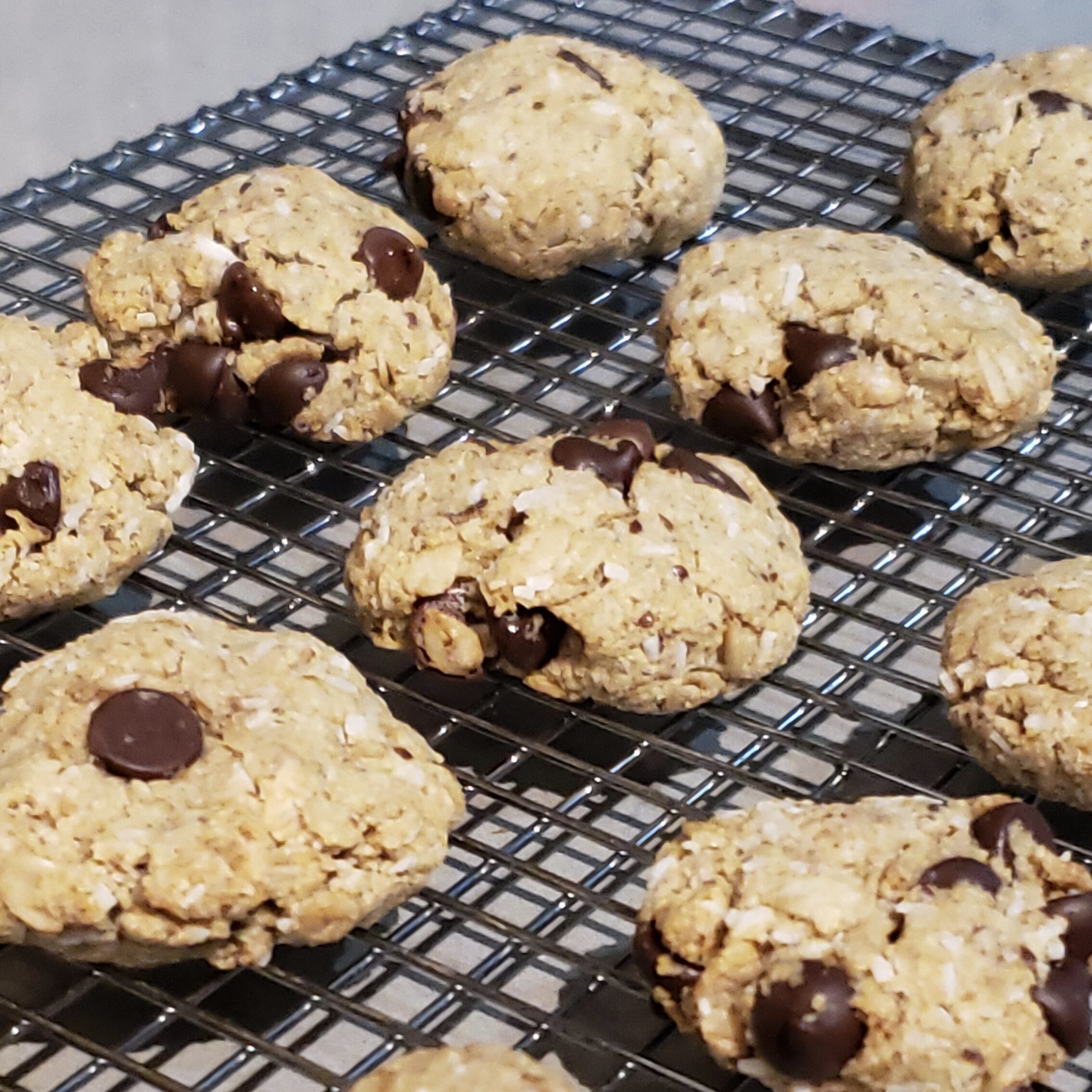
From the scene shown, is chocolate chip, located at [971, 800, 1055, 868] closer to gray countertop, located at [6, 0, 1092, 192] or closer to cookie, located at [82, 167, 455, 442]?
cookie, located at [82, 167, 455, 442]

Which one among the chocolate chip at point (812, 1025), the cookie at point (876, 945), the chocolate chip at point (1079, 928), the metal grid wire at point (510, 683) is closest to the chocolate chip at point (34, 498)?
the metal grid wire at point (510, 683)

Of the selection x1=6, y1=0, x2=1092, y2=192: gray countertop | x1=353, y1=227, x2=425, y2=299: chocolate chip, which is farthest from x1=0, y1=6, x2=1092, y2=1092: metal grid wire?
x1=353, y1=227, x2=425, y2=299: chocolate chip

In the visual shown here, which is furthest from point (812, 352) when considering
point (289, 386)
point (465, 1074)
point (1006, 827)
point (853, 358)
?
point (465, 1074)

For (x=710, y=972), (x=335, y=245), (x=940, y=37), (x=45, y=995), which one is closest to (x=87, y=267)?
(x=335, y=245)

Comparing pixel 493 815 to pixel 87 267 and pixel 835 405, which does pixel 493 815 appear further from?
pixel 87 267

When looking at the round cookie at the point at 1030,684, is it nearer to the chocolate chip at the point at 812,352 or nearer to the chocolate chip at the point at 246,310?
the chocolate chip at the point at 812,352

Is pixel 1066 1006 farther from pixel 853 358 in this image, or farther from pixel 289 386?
pixel 289 386
